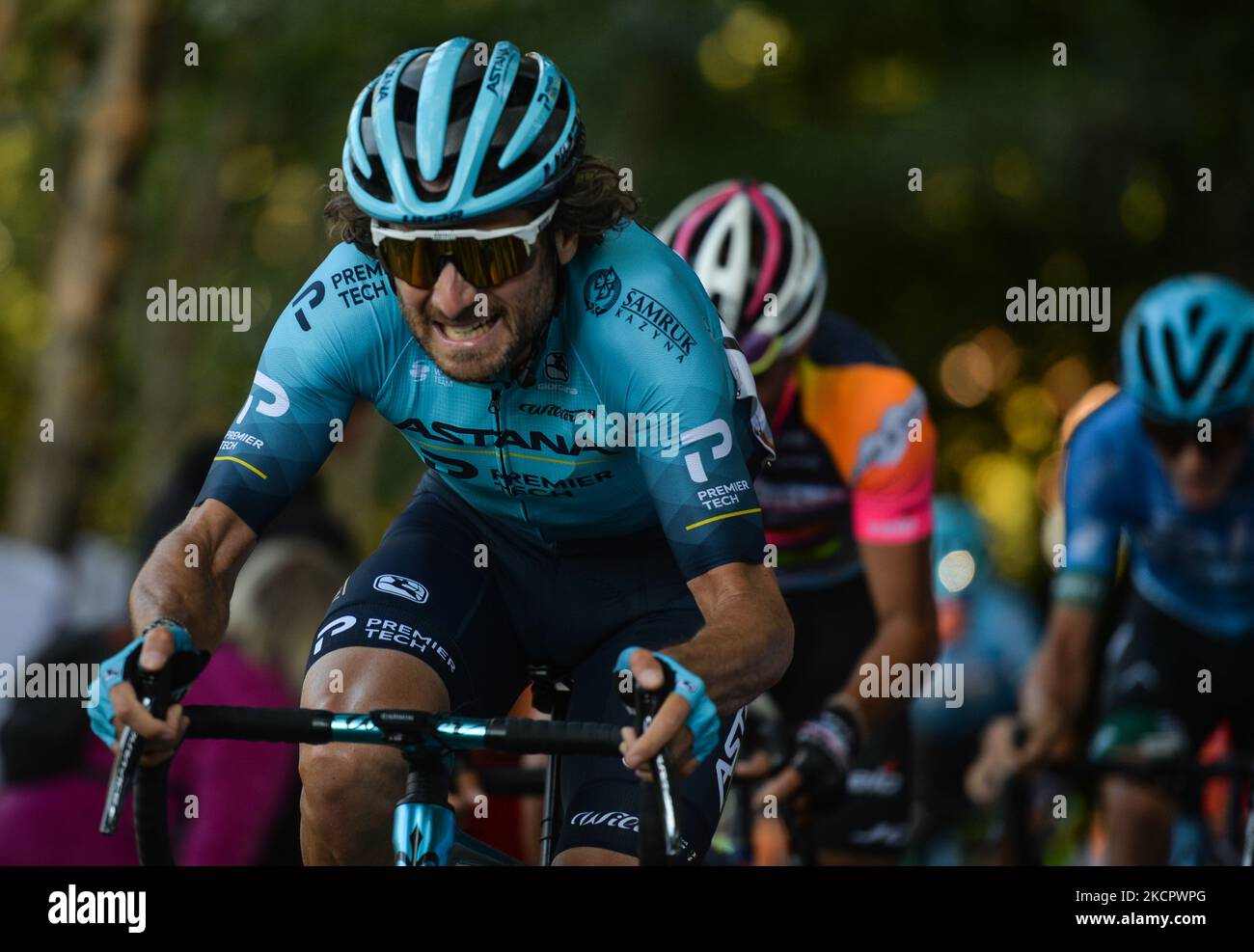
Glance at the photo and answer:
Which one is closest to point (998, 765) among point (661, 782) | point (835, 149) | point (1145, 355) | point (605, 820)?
point (1145, 355)

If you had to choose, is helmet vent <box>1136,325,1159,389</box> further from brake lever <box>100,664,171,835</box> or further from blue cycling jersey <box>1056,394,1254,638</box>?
brake lever <box>100,664,171,835</box>

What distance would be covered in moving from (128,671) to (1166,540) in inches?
181

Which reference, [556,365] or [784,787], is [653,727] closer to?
[556,365]

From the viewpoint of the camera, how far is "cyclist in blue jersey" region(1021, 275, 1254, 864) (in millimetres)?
6633

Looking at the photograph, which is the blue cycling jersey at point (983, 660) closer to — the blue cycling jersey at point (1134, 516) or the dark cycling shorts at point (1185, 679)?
the dark cycling shorts at point (1185, 679)

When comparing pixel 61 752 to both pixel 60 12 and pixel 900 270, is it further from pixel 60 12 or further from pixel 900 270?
pixel 900 270

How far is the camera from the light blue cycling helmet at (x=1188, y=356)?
6.65m

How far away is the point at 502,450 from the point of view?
13.2 ft

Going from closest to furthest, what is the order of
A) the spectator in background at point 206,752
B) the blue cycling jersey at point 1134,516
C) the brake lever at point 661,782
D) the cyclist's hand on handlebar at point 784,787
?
the brake lever at point 661,782, the cyclist's hand on handlebar at point 784,787, the spectator in background at point 206,752, the blue cycling jersey at point 1134,516

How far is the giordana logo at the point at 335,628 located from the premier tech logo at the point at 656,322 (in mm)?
850

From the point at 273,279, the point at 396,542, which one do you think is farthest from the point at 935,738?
the point at 396,542

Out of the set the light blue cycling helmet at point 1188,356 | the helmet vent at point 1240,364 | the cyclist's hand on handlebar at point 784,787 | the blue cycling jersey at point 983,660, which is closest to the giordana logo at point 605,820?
the cyclist's hand on handlebar at point 784,787

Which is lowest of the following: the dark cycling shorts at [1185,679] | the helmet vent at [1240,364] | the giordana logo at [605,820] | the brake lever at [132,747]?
the giordana logo at [605,820]
